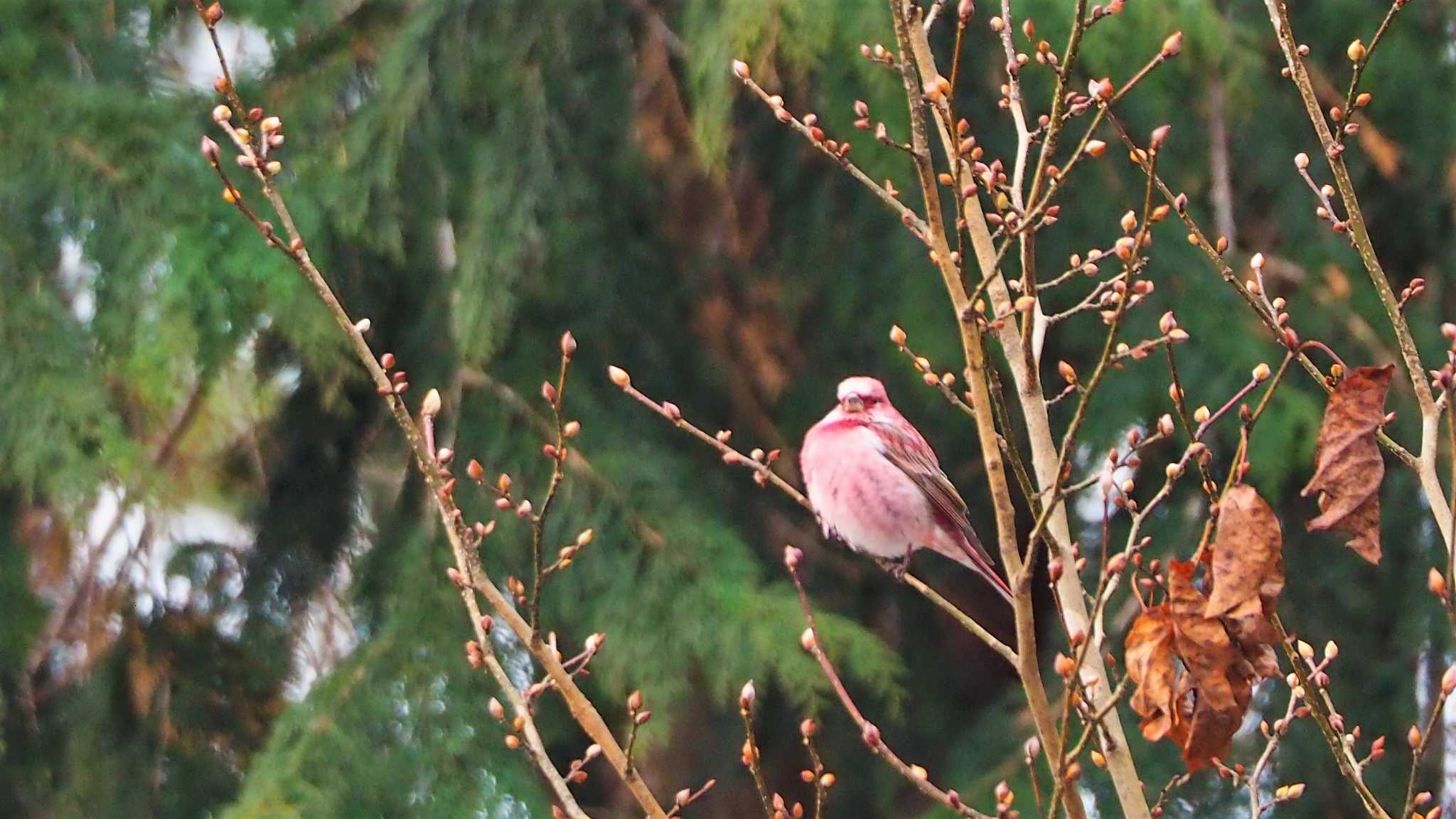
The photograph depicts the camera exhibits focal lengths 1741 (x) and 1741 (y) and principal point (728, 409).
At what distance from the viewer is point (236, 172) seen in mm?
2736

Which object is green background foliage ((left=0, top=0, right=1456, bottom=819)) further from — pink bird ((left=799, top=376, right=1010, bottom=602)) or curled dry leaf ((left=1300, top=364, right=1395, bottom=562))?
curled dry leaf ((left=1300, top=364, right=1395, bottom=562))

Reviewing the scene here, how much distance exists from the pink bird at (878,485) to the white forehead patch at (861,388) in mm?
15

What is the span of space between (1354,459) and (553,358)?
1.73m

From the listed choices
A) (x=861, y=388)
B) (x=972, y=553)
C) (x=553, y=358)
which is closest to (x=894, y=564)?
(x=972, y=553)

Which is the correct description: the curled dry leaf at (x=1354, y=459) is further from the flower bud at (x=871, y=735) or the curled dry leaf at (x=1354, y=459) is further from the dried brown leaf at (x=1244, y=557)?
the flower bud at (x=871, y=735)

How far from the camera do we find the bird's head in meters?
2.65

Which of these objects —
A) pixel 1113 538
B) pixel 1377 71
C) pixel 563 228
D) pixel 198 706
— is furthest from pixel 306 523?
pixel 1377 71

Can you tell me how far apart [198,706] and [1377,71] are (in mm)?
2541

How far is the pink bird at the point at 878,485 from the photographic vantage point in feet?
9.10

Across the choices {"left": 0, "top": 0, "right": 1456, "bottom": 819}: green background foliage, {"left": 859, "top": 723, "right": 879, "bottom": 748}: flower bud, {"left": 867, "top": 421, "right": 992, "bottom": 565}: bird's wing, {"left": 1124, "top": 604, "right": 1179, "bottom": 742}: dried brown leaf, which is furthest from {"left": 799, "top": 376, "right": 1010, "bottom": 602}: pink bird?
{"left": 1124, "top": 604, "right": 1179, "bottom": 742}: dried brown leaf

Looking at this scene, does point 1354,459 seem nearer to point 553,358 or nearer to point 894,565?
point 894,565

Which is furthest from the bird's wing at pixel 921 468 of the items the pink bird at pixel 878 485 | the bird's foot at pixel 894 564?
the bird's foot at pixel 894 564

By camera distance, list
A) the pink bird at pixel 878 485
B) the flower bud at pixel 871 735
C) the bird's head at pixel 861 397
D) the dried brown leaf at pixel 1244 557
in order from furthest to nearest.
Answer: the pink bird at pixel 878 485 → the bird's head at pixel 861 397 → the flower bud at pixel 871 735 → the dried brown leaf at pixel 1244 557

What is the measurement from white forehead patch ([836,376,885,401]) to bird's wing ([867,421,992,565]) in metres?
0.08
